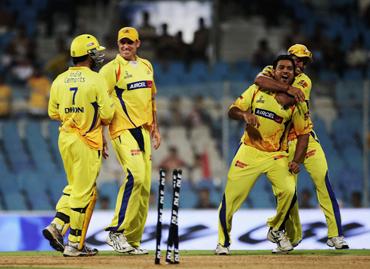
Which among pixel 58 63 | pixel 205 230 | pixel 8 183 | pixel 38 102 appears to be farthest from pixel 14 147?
pixel 205 230

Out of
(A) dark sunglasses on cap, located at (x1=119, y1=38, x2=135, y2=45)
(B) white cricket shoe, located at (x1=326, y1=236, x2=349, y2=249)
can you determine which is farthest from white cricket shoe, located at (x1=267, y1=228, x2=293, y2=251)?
(A) dark sunglasses on cap, located at (x1=119, y1=38, x2=135, y2=45)

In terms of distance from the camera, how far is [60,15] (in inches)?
993

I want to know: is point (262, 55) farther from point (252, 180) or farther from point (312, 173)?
point (252, 180)

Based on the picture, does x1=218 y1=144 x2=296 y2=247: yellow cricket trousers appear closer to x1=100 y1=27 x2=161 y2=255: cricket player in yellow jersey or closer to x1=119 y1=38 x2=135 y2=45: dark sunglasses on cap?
x1=100 y1=27 x2=161 y2=255: cricket player in yellow jersey

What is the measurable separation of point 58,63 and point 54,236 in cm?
1037

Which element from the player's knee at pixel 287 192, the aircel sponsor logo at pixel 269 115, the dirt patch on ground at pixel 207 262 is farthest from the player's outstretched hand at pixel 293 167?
the dirt patch on ground at pixel 207 262

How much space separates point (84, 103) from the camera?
39.3 feet

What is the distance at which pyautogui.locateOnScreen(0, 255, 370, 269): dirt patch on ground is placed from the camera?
1116cm

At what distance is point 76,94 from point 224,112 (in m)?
6.91

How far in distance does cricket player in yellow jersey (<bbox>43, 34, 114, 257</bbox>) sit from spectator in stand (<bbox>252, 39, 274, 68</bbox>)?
10.3 metres

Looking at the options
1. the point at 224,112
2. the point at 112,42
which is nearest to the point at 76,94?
the point at 224,112

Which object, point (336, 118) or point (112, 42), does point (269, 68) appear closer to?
point (336, 118)

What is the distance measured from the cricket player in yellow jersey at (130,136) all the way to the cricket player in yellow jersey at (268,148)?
932mm

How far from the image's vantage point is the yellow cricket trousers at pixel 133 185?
12422mm
